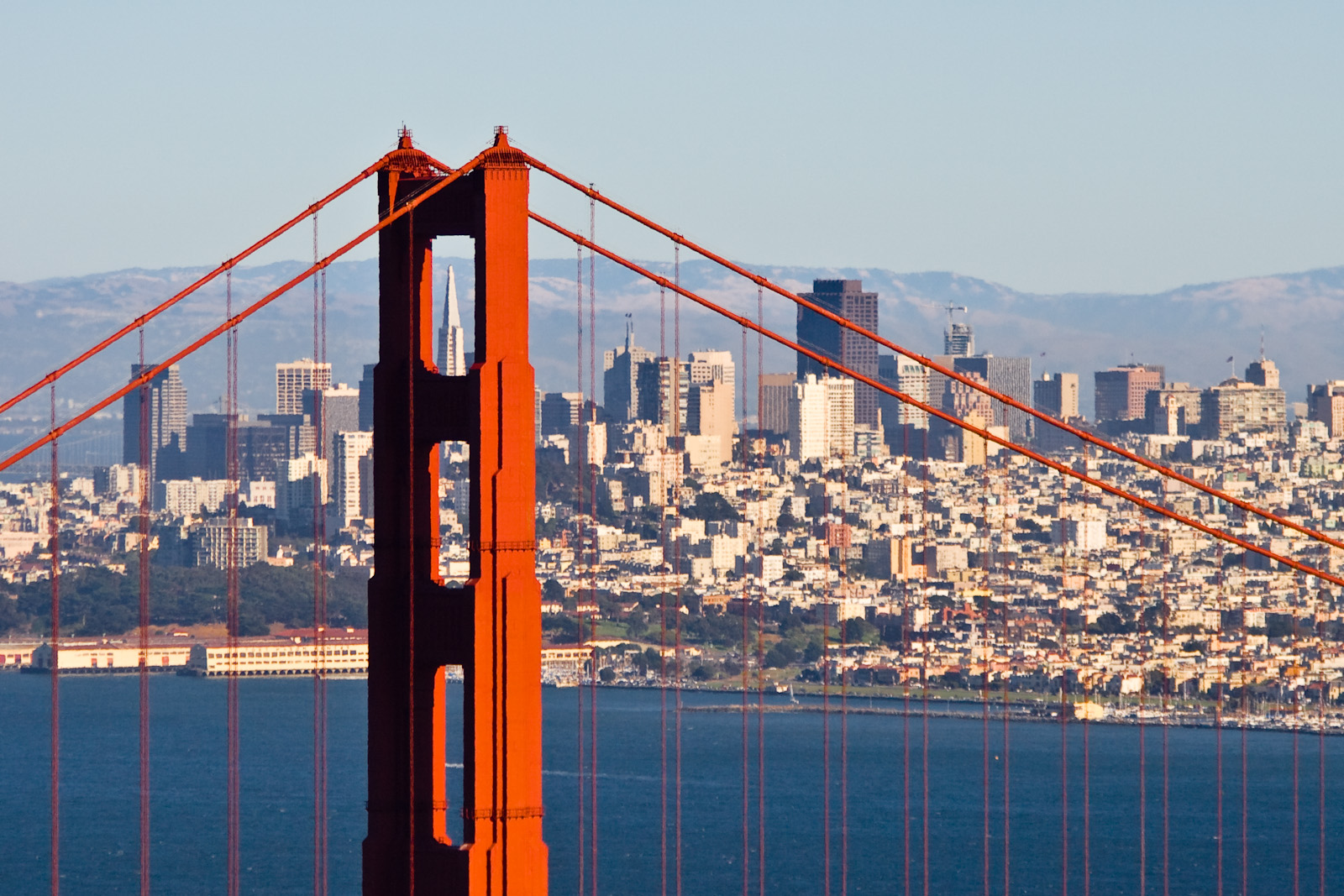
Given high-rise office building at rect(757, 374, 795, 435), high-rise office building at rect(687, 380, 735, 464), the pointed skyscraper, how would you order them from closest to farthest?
the pointed skyscraper, high-rise office building at rect(687, 380, 735, 464), high-rise office building at rect(757, 374, 795, 435)

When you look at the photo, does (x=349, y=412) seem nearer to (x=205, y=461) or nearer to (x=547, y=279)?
(x=205, y=461)

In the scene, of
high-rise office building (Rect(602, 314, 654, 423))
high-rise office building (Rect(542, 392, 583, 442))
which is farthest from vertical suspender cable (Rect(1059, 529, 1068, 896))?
high-rise office building (Rect(602, 314, 654, 423))

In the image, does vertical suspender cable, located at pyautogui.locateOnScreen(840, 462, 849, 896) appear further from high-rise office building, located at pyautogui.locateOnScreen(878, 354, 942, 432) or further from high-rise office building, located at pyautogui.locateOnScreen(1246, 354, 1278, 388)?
high-rise office building, located at pyautogui.locateOnScreen(1246, 354, 1278, 388)

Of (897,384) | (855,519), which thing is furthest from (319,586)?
(897,384)

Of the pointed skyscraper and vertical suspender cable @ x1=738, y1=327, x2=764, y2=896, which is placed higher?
the pointed skyscraper

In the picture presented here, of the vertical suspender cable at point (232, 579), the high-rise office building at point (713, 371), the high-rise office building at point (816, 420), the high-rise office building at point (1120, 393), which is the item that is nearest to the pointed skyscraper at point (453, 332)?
the vertical suspender cable at point (232, 579)

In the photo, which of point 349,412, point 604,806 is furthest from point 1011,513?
point 604,806

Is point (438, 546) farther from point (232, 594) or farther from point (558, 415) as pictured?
point (558, 415)
